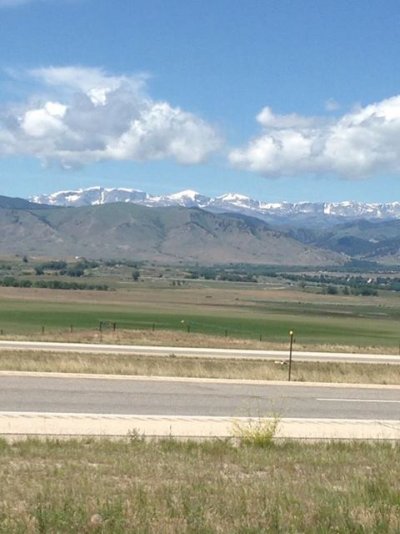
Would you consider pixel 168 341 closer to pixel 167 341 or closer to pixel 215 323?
pixel 167 341

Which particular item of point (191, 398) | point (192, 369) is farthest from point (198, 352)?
point (191, 398)

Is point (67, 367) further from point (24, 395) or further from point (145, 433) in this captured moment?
point (145, 433)

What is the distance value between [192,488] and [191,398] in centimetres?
1120

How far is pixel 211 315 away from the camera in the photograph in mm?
101250

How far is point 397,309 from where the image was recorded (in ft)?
440

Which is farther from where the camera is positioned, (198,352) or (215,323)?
(215,323)

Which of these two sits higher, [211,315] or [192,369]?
[192,369]

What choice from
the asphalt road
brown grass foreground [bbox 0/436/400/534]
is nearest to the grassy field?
the asphalt road

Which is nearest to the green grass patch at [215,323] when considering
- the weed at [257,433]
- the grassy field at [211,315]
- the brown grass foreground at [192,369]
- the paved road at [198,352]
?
the grassy field at [211,315]

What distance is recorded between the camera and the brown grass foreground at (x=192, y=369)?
2706 cm

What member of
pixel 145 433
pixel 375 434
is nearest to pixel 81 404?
pixel 145 433

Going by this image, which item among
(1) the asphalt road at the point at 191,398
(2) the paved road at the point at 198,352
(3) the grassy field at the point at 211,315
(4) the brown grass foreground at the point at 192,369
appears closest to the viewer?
(1) the asphalt road at the point at 191,398

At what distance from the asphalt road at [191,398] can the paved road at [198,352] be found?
1511 cm

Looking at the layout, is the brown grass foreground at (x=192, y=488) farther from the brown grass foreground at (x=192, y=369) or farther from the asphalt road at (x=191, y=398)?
the brown grass foreground at (x=192, y=369)
